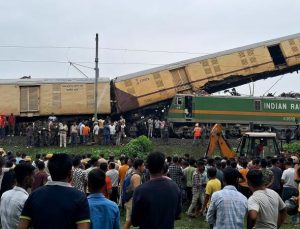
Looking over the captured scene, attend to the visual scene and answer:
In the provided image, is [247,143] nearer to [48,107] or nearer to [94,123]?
[94,123]

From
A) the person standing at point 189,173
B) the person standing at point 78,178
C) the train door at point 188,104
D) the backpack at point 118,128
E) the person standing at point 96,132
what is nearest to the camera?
the person standing at point 78,178

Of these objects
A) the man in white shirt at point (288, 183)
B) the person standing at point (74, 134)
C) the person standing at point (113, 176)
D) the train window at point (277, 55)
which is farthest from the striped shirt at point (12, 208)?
the train window at point (277, 55)

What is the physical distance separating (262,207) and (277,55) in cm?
2946

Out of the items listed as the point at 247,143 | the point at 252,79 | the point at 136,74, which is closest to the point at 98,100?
the point at 136,74

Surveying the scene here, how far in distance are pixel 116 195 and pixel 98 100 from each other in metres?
19.9

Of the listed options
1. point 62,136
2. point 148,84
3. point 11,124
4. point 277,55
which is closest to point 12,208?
point 62,136

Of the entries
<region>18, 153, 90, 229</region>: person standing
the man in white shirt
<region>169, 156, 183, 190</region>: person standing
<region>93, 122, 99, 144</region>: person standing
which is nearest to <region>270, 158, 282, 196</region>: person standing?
the man in white shirt

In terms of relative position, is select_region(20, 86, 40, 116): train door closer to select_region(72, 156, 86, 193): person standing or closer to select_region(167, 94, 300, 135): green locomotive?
select_region(167, 94, 300, 135): green locomotive

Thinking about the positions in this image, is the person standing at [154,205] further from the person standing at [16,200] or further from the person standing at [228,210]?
the person standing at [16,200]

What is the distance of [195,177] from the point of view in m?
13.8

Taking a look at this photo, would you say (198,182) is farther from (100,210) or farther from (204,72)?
(204,72)

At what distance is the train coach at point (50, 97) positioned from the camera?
32188 mm

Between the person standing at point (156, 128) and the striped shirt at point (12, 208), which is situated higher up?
the person standing at point (156, 128)

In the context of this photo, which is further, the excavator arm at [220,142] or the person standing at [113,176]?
the excavator arm at [220,142]
